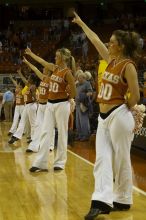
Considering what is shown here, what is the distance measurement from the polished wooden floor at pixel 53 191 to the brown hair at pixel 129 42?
1710mm

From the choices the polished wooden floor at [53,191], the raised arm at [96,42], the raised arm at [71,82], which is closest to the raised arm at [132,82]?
the raised arm at [96,42]

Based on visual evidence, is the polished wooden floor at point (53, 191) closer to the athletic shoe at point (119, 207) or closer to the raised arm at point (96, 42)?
the athletic shoe at point (119, 207)

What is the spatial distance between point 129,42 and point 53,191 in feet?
7.70

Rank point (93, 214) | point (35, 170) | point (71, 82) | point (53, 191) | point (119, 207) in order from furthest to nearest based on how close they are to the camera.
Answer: point (35, 170), point (71, 82), point (53, 191), point (119, 207), point (93, 214)

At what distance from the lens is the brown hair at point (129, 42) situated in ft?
16.1

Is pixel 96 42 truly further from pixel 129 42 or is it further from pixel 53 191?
pixel 53 191

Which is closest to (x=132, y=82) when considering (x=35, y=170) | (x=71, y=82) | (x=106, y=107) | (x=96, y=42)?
(x=106, y=107)

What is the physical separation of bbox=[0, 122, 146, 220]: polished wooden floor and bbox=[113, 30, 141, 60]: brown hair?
5.61 ft

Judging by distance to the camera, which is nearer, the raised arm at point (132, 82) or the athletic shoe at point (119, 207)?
the raised arm at point (132, 82)

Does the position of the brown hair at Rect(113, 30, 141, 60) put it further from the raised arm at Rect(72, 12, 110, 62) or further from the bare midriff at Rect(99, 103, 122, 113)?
the bare midriff at Rect(99, 103, 122, 113)

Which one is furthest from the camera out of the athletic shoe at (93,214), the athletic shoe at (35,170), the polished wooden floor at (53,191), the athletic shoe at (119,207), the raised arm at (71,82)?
the athletic shoe at (35,170)

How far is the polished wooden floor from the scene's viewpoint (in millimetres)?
5043

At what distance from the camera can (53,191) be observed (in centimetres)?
621

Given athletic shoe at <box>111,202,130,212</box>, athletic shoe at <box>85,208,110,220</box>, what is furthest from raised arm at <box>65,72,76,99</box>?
athletic shoe at <box>85,208,110,220</box>
